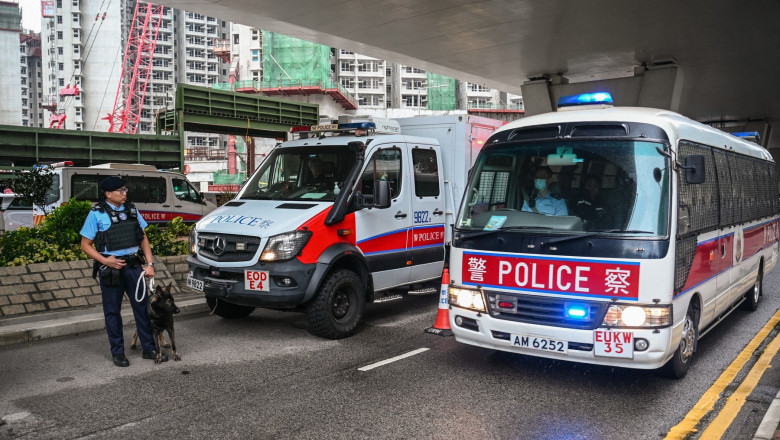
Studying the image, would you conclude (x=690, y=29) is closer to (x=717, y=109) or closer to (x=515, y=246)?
(x=515, y=246)

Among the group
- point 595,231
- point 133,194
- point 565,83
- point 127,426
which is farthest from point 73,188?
point 565,83

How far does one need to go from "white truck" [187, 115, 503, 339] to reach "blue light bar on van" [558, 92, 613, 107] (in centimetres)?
222

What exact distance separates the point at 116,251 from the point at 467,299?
3472 millimetres

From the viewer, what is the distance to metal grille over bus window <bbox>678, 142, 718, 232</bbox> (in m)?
5.73

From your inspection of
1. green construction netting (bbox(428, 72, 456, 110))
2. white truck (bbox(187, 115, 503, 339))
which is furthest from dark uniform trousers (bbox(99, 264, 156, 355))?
green construction netting (bbox(428, 72, 456, 110))

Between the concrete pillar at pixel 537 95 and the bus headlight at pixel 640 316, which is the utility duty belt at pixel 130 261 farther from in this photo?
the concrete pillar at pixel 537 95

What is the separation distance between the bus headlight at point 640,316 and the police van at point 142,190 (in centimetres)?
1256

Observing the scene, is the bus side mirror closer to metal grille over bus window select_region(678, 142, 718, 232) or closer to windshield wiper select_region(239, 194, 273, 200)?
metal grille over bus window select_region(678, 142, 718, 232)

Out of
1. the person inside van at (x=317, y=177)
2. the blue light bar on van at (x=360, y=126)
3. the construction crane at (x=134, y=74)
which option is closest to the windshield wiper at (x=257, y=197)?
the person inside van at (x=317, y=177)

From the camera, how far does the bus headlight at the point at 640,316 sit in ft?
16.9

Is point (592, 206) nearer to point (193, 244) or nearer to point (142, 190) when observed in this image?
point (193, 244)

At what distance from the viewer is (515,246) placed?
18.7 feet

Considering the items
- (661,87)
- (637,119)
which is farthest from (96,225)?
(661,87)

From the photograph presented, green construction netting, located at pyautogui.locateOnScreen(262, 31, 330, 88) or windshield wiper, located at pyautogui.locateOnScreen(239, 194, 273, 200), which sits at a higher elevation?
green construction netting, located at pyautogui.locateOnScreen(262, 31, 330, 88)
